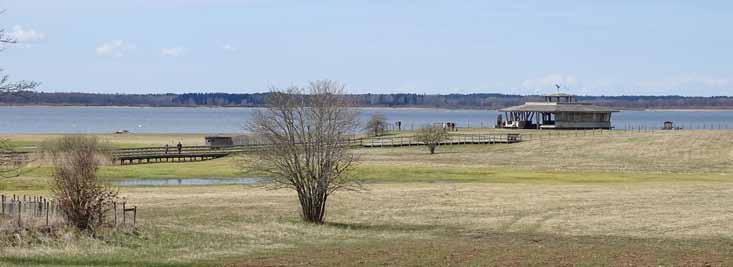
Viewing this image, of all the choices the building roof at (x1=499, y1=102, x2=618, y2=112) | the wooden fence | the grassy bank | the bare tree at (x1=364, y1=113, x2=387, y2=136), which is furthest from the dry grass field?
the building roof at (x1=499, y1=102, x2=618, y2=112)

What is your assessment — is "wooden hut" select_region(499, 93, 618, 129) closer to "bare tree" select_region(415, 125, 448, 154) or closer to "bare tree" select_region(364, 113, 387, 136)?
"bare tree" select_region(364, 113, 387, 136)

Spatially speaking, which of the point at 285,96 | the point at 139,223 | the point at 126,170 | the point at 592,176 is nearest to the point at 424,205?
the point at 285,96

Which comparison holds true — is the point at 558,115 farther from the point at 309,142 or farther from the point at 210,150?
the point at 309,142

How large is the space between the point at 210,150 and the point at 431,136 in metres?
21.0

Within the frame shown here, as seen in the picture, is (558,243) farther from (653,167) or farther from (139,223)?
(653,167)

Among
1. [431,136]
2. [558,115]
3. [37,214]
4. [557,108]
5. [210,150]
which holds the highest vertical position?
[557,108]

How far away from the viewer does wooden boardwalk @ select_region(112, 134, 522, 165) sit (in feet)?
295

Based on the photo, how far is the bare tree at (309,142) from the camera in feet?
137

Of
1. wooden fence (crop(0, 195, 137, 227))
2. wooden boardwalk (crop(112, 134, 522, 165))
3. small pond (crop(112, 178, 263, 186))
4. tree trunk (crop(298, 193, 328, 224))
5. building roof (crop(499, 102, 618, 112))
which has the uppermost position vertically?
building roof (crop(499, 102, 618, 112))

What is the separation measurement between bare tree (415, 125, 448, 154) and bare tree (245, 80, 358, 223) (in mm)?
57955

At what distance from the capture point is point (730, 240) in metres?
33.9

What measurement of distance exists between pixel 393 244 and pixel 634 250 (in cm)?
667

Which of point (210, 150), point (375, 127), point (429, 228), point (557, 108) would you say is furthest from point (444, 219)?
Result: point (557, 108)

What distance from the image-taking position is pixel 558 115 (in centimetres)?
13838
